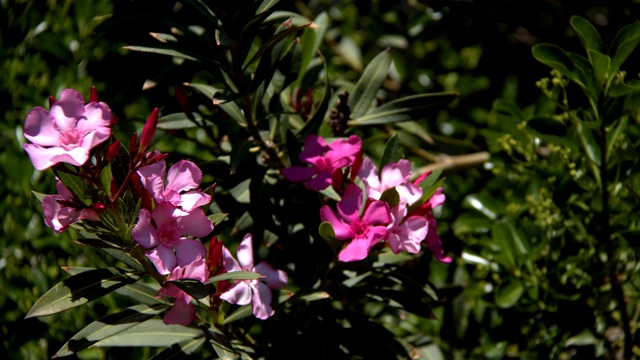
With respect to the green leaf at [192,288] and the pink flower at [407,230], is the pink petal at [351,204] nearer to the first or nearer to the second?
the pink flower at [407,230]

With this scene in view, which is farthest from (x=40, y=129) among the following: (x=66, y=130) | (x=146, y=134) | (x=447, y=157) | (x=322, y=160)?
(x=447, y=157)

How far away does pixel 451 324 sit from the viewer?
181 cm

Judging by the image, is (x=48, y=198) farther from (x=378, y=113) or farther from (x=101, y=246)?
(x=378, y=113)

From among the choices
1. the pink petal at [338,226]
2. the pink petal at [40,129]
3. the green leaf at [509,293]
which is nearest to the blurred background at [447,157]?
the green leaf at [509,293]

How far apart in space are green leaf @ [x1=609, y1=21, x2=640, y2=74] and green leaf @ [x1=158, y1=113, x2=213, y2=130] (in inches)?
30.1

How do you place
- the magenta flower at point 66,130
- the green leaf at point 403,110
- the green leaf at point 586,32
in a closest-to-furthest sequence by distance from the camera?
the magenta flower at point 66,130, the green leaf at point 586,32, the green leaf at point 403,110

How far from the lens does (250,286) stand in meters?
1.15

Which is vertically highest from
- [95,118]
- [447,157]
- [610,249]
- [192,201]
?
[95,118]

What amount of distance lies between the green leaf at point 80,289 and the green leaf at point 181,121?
13.4 inches

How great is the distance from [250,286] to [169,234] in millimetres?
224

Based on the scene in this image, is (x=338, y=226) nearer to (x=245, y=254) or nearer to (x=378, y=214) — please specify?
(x=378, y=214)

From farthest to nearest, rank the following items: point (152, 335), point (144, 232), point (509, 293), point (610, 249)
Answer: point (509, 293)
point (610, 249)
point (152, 335)
point (144, 232)

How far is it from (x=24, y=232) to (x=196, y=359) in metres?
0.78

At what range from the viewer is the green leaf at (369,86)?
1512 millimetres
